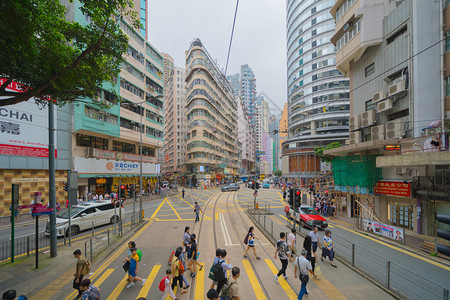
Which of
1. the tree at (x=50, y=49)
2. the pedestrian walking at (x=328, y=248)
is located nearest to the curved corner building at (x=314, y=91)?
the pedestrian walking at (x=328, y=248)

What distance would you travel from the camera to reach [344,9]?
19.2 metres

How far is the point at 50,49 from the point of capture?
6.02 meters

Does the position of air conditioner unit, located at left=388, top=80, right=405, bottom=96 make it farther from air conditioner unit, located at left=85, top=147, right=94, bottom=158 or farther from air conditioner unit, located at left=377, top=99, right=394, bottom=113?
air conditioner unit, located at left=85, top=147, right=94, bottom=158

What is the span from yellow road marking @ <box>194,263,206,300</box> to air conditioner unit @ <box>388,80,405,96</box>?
1607 cm

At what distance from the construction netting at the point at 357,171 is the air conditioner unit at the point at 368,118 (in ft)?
9.46

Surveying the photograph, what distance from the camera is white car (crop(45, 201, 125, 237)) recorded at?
Result: 11.6 metres

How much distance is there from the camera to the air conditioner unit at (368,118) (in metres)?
16.2

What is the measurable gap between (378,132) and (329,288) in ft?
43.9

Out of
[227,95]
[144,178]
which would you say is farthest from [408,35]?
[227,95]

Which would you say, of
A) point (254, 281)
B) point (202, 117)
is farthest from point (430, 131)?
point (202, 117)

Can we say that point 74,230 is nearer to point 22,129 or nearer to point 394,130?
point 22,129

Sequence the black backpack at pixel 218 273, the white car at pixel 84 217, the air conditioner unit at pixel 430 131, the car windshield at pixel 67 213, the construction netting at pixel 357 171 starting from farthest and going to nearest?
the construction netting at pixel 357 171 < the car windshield at pixel 67 213 < the air conditioner unit at pixel 430 131 < the white car at pixel 84 217 < the black backpack at pixel 218 273

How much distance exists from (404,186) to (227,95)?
65.6 meters

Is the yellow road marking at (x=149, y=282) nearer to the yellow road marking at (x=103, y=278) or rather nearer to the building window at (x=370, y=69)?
the yellow road marking at (x=103, y=278)
